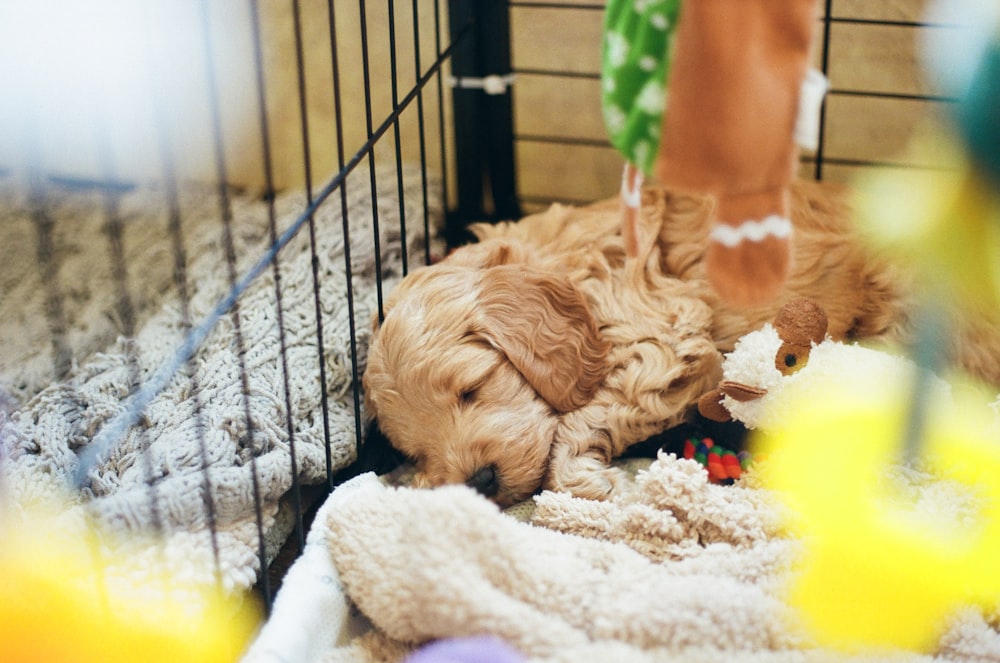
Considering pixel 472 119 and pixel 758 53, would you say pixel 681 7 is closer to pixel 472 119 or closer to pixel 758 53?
pixel 758 53

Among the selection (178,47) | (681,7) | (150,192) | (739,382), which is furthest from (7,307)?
(681,7)

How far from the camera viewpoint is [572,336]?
1992 mm

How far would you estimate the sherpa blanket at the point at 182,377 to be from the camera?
1.69 meters

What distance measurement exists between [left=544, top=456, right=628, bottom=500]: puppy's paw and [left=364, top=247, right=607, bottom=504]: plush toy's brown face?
3 cm

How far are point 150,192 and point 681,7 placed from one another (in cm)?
224

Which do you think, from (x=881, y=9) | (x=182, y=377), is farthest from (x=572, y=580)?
(x=881, y=9)

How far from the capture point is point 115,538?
165cm

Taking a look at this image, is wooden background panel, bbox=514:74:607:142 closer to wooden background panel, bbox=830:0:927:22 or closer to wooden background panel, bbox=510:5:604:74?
wooden background panel, bbox=510:5:604:74

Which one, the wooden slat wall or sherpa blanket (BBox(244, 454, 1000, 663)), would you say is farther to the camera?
the wooden slat wall

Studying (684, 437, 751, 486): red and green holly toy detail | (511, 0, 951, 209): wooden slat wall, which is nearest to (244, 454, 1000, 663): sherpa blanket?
(684, 437, 751, 486): red and green holly toy detail

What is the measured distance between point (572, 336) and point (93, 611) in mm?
970

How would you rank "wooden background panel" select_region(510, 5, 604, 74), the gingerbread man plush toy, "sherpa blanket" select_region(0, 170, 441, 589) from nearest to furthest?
the gingerbread man plush toy < "sherpa blanket" select_region(0, 170, 441, 589) < "wooden background panel" select_region(510, 5, 604, 74)

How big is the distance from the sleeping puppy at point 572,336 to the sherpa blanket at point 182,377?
210mm

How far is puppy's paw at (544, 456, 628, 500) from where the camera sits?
1.87 meters
